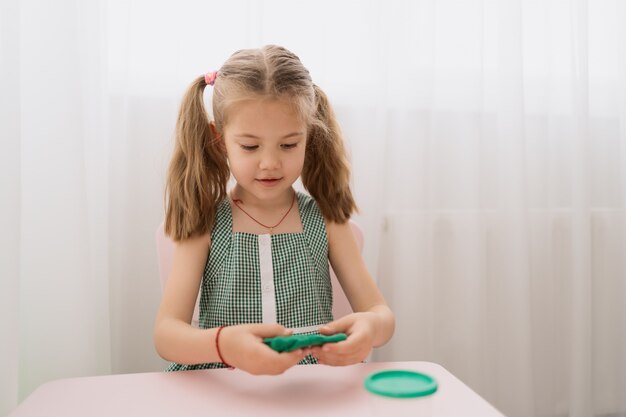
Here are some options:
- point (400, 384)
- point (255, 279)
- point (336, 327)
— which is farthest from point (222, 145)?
point (400, 384)

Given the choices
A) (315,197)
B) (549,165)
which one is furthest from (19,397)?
(549,165)

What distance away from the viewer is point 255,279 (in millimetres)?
912

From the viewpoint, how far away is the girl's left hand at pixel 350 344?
2.03ft

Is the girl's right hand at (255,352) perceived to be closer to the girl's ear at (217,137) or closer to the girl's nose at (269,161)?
the girl's nose at (269,161)

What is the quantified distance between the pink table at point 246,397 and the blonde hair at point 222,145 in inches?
13.7

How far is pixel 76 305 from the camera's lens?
1.10m

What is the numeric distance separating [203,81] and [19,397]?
28.8 inches

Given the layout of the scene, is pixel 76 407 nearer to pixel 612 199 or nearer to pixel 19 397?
pixel 19 397

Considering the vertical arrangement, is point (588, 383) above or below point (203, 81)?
below

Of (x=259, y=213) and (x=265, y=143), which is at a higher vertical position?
(x=265, y=143)

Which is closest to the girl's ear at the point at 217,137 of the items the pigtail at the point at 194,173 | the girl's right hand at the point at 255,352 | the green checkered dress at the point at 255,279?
the pigtail at the point at 194,173

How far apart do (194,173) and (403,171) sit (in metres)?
0.64

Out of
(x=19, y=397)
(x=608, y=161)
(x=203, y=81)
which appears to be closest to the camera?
(x=203, y=81)

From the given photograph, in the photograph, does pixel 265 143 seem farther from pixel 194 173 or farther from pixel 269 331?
pixel 269 331
